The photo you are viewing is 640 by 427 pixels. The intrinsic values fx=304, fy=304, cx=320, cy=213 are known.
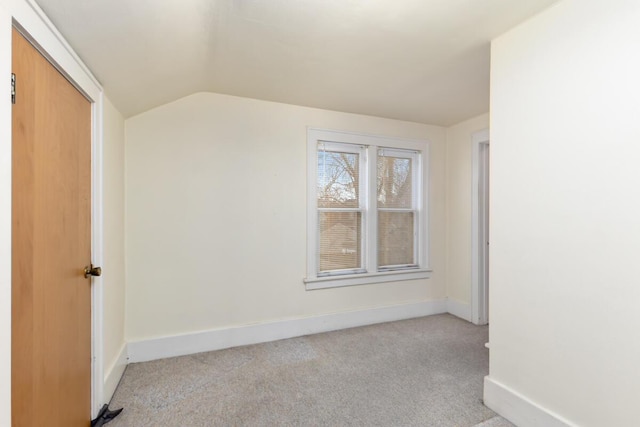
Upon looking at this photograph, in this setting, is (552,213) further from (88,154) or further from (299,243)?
(88,154)

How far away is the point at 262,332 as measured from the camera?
290cm

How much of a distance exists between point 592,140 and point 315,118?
2.25m

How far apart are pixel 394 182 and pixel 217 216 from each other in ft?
6.71

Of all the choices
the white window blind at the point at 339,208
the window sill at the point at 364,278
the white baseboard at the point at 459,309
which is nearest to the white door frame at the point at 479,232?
the white baseboard at the point at 459,309

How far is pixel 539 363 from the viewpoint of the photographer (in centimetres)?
168

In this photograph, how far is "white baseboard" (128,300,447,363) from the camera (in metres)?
2.56

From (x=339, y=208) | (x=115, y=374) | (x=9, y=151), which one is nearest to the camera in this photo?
(x=9, y=151)

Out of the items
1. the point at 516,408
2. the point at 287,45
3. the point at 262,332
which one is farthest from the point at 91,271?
the point at 516,408

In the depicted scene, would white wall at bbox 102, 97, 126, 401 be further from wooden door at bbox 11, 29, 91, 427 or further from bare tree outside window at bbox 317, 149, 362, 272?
bare tree outside window at bbox 317, 149, 362, 272

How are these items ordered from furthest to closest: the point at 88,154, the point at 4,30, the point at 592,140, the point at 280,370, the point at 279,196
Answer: the point at 279,196
the point at 280,370
the point at 88,154
the point at 592,140
the point at 4,30

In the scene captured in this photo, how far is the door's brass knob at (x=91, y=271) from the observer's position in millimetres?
1691

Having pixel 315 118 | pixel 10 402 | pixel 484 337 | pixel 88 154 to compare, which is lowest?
pixel 484 337

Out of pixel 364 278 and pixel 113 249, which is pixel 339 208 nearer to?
pixel 364 278

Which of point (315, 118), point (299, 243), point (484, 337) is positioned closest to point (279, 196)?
point (299, 243)
